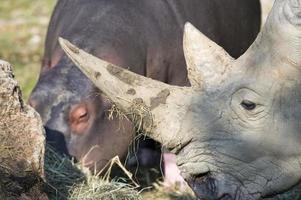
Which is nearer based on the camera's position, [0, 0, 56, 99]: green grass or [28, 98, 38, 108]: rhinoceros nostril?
[28, 98, 38, 108]: rhinoceros nostril

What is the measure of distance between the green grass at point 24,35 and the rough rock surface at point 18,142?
12.4 ft

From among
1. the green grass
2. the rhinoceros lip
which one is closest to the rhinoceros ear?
the rhinoceros lip

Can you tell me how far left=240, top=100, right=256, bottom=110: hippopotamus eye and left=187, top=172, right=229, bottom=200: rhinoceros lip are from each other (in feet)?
1.22

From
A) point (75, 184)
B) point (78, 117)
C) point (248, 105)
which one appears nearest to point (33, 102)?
point (78, 117)

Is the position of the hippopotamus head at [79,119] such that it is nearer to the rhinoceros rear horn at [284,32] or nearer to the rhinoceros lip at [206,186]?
the rhinoceros lip at [206,186]

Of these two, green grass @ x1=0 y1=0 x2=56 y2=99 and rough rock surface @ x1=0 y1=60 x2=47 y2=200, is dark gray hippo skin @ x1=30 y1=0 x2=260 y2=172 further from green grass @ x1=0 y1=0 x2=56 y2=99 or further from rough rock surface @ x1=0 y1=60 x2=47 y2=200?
green grass @ x1=0 y1=0 x2=56 y2=99

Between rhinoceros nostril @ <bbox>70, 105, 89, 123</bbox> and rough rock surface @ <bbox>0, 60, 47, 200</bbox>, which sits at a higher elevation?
rough rock surface @ <bbox>0, 60, 47, 200</bbox>

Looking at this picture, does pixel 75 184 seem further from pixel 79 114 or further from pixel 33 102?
pixel 33 102

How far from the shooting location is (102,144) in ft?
18.9

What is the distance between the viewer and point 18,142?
14.4ft

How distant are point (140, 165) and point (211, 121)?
2450 millimetres

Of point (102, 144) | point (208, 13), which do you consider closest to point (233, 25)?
point (208, 13)

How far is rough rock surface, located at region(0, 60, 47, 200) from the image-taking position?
431 cm

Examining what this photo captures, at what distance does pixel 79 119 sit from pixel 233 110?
1.60m
